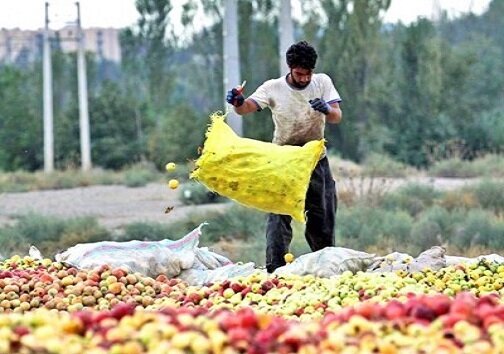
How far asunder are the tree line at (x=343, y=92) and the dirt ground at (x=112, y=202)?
294 cm

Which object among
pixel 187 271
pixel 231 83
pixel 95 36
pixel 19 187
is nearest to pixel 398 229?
pixel 231 83

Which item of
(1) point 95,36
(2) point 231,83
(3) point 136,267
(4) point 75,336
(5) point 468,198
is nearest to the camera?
(4) point 75,336

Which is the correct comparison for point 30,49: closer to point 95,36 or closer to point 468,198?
point 95,36

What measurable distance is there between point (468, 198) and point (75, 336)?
37.9 ft

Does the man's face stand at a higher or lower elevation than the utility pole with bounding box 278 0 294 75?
lower

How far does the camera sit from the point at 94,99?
88.9 feet

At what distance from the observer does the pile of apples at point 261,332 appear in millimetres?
2879

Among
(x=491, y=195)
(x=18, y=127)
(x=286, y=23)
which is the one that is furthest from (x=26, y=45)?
(x=491, y=195)

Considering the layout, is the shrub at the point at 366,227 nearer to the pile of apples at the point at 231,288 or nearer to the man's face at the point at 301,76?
the man's face at the point at 301,76

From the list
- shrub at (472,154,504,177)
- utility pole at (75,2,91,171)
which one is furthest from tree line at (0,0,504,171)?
shrub at (472,154,504,177)

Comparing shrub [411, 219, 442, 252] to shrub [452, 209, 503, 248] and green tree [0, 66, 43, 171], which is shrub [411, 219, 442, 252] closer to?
shrub [452, 209, 503, 248]

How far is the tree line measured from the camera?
2420 centimetres

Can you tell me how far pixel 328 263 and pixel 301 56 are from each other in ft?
3.73

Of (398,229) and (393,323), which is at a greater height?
(393,323)
